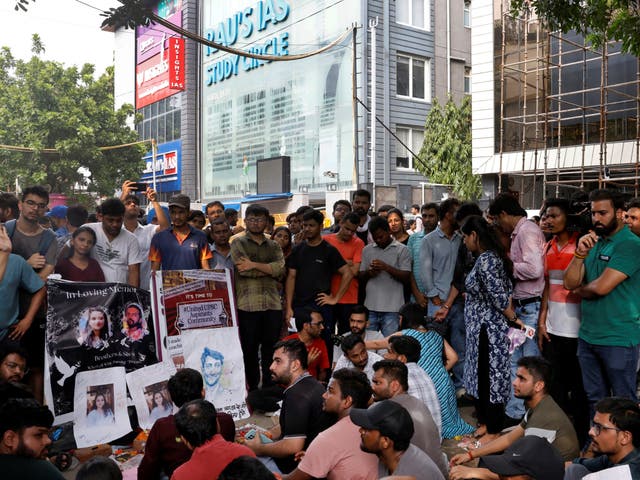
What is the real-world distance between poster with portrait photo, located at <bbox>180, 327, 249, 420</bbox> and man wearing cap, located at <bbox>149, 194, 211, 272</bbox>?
76 cm

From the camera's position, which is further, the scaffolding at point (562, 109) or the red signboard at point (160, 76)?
the red signboard at point (160, 76)

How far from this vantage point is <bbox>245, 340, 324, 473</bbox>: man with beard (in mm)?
4078

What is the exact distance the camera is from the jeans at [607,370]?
452 cm

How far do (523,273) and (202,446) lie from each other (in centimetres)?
340

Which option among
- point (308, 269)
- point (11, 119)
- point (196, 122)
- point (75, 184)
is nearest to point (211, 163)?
point (196, 122)

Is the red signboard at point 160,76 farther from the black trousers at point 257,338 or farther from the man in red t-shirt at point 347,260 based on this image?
the black trousers at point 257,338

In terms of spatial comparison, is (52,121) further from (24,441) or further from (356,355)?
(24,441)

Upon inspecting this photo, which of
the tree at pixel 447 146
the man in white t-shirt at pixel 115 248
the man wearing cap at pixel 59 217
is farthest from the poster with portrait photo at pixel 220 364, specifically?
the tree at pixel 447 146

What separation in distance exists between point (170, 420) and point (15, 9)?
387cm

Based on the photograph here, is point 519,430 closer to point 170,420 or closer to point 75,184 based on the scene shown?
point 170,420

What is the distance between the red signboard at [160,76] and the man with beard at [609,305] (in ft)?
106

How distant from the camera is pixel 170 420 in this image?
3727 mm

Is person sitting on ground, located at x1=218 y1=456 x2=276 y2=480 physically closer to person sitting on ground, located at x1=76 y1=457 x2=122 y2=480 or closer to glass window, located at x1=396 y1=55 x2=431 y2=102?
person sitting on ground, located at x1=76 y1=457 x2=122 y2=480

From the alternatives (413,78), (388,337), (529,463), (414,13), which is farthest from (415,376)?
(414,13)
